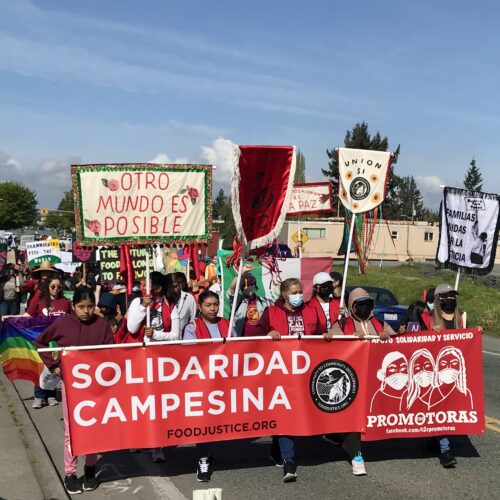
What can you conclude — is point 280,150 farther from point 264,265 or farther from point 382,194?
point 264,265

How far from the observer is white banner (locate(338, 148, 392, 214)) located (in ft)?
24.5

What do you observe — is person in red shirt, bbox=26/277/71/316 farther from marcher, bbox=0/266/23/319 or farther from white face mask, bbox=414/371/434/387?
marcher, bbox=0/266/23/319

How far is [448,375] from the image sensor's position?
605cm

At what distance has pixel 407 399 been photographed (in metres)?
5.94

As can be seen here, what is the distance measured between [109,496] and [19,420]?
2.37 metres

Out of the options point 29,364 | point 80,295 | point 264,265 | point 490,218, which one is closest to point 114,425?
point 80,295

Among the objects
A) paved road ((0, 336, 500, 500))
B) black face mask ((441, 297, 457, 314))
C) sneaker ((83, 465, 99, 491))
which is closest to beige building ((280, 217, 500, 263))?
paved road ((0, 336, 500, 500))

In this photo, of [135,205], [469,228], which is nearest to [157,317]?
[135,205]

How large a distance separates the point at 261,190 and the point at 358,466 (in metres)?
2.52

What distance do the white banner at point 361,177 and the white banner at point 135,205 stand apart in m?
1.98

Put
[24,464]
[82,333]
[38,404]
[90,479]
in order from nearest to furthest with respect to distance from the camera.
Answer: [90,479] < [82,333] < [24,464] < [38,404]

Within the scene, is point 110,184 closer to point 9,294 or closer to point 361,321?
point 361,321

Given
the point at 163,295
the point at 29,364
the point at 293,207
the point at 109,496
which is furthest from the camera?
the point at 293,207

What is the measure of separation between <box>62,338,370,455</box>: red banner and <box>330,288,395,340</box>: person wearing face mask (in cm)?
13
